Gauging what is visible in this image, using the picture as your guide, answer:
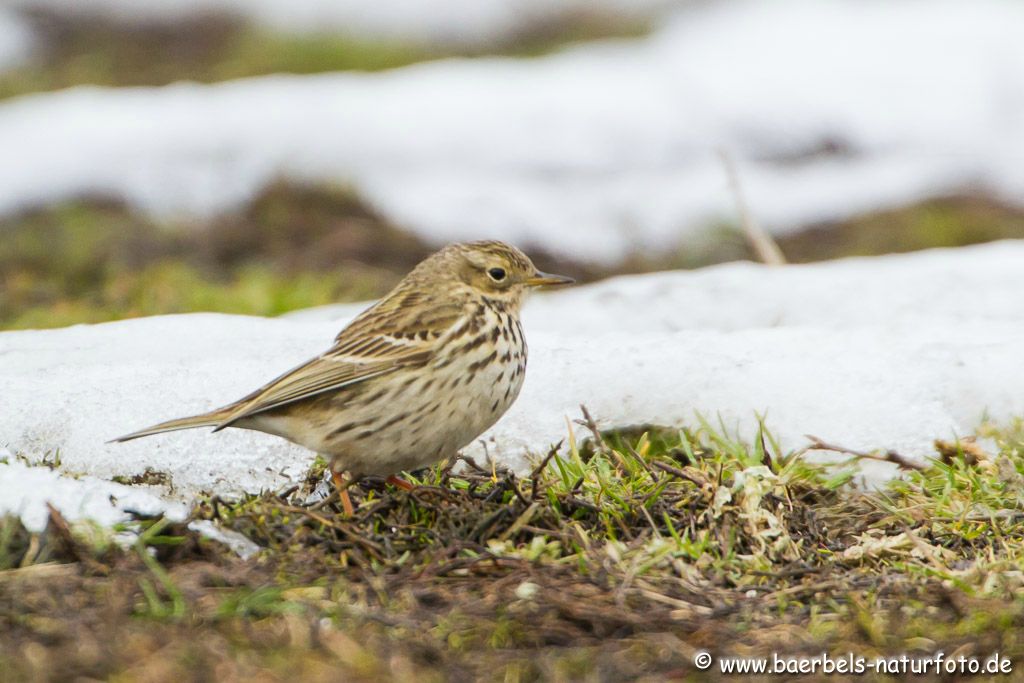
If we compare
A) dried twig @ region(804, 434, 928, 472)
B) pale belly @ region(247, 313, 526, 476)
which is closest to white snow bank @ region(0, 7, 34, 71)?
pale belly @ region(247, 313, 526, 476)

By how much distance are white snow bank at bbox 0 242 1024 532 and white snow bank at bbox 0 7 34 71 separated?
28.0ft

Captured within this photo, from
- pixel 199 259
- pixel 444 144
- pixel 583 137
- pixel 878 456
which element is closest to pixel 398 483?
pixel 878 456

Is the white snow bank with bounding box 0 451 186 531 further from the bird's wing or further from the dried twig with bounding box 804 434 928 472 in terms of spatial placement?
the dried twig with bounding box 804 434 928 472

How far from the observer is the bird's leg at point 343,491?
4465mm

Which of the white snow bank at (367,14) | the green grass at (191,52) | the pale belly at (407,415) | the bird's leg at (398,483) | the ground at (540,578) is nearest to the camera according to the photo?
the ground at (540,578)

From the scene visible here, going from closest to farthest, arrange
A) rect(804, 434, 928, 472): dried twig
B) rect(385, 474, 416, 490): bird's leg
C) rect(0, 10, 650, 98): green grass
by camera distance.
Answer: rect(385, 474, 416, 490): bird's leg < rect(804, 434, 928, 472): dried twig < rect(0, 10, 650, 98): green grass

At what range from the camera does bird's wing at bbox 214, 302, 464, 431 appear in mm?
4645

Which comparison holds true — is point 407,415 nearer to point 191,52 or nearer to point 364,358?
point 364,358

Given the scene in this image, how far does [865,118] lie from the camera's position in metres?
12.9

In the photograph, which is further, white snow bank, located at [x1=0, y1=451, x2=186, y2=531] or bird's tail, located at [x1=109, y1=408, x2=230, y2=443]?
bird's tail, located at [x1=109, y1=408, x2=230, y2=443]

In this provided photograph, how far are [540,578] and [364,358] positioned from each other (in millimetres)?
1272

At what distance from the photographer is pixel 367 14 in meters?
15.6

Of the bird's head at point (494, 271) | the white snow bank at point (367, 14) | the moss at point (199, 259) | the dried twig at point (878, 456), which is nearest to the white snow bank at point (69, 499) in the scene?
the bird's head at point (494, 271)

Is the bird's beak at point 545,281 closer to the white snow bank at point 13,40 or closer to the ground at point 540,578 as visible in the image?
the ground at point 540,578
